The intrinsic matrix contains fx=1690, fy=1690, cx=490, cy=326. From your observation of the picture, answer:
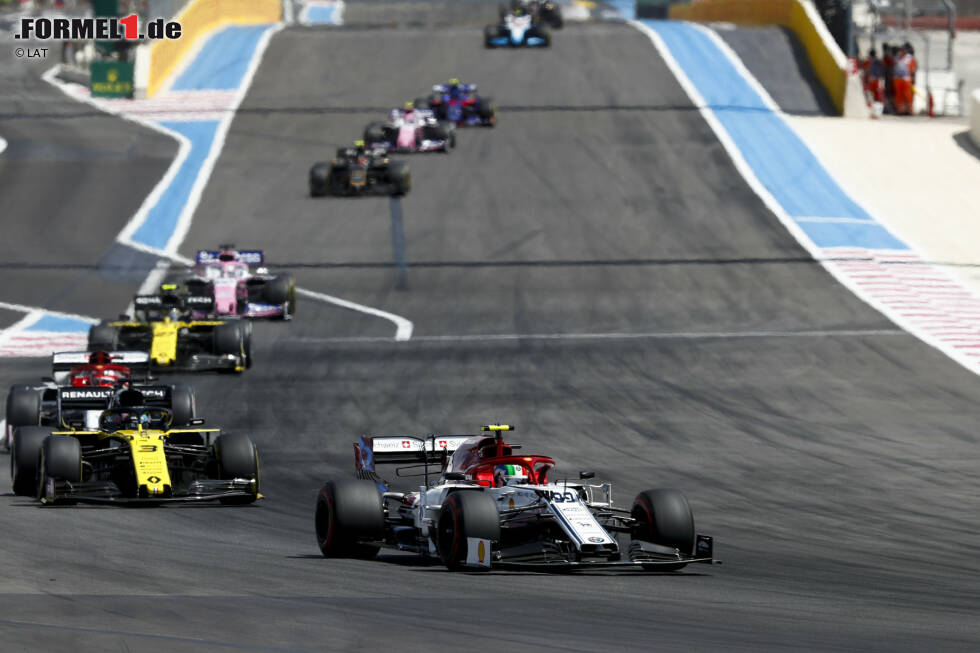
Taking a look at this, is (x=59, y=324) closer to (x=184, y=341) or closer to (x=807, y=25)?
(x=184, y=341)

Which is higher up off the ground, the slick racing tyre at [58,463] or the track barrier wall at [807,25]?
the track barrier wall at [807,25]

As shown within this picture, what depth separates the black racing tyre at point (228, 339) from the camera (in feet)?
94.4

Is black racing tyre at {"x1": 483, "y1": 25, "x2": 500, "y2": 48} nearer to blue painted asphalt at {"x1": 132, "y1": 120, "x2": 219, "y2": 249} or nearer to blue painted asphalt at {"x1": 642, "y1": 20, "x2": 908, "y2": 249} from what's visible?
blue painted asphalt at {"x1": 642, "y1": 20, "x2": 908, "y2": 249}

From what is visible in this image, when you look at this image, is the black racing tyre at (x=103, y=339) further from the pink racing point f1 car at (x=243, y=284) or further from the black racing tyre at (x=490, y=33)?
the black racing tyre at (x=490, y=33)

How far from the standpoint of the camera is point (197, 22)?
60312 mm

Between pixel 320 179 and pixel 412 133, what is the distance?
4815 mm

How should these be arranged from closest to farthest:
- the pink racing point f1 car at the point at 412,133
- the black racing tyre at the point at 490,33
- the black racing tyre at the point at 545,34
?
the pink racing point f1 car at the point at 412,133
the black racing tyre at the point at 545,34
the black racing tyre at the point at 490,33

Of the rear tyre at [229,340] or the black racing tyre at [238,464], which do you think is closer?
the black racing tyre at [238,464]

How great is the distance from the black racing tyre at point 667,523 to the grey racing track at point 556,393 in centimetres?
31

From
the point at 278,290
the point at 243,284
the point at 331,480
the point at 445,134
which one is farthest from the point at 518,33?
the point at 331,480

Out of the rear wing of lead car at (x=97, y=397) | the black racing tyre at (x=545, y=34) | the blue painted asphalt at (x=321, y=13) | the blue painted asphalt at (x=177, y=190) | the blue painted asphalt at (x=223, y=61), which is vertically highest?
Answer: the blue painted asphalt at (x=321, y=13)

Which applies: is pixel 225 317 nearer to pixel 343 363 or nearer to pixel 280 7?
pixel 343 363

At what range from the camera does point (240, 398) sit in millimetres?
26891

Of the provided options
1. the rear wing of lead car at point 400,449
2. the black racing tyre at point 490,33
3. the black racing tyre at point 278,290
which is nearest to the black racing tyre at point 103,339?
the black racing tyre at point 278,290
